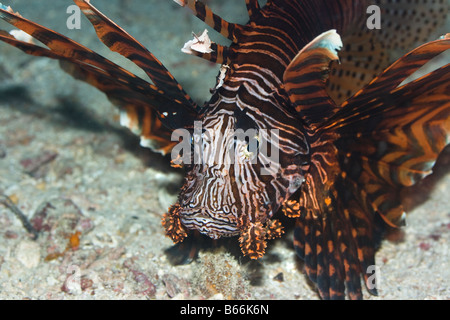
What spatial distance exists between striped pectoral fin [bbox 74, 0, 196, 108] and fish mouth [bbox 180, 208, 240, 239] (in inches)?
42.0

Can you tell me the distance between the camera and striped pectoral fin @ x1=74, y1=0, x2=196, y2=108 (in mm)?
2547

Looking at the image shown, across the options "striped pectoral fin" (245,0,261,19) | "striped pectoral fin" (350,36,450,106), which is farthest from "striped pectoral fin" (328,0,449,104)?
"striped pectoral fin" (350,36,450,106)

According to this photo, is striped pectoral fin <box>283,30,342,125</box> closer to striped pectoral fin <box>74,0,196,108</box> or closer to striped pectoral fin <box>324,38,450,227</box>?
striped pectoral fin <box>324,38,450,227</box>

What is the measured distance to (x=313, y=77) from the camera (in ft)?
7.72

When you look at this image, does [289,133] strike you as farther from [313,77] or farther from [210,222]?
[210,222]

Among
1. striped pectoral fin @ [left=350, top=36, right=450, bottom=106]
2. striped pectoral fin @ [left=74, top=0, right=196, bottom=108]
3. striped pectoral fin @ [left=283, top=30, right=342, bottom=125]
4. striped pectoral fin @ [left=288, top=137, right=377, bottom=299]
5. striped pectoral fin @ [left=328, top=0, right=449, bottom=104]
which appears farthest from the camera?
striped pectoral fin @ [left=328, top=0, right=449, bottom=104]

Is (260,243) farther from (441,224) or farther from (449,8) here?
(449,8)

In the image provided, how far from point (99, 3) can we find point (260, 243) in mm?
8289

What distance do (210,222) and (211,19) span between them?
156 cm

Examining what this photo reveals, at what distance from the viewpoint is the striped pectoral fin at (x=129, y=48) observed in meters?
2.55

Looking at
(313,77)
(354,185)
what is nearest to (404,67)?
(313,77)
